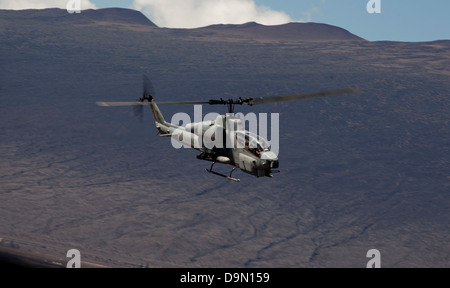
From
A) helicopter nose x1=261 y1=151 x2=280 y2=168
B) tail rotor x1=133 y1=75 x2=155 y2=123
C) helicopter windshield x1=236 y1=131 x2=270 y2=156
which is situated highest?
tail rotor x1=133 y1=75 x2=155 y2=123

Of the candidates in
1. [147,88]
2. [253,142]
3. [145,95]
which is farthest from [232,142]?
[145,95]

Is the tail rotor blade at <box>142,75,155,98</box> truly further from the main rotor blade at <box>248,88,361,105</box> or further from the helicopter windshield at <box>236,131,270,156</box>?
the main rotor blade at <box>248,88,361,105</box>

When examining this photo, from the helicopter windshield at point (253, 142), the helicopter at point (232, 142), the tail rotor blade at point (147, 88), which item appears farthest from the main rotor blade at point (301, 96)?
the tail rotor blade at point (147, 88)

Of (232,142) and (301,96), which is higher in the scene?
(301,96)

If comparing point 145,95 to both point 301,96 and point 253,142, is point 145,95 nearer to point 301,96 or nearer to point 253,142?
point 253,142

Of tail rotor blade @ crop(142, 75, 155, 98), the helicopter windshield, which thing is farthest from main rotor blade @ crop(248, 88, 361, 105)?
tail rotor blade @ crop(142, 75, 155, 98)

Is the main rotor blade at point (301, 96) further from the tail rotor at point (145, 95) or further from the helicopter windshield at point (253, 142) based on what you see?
the tail rotor at point (145, 95)

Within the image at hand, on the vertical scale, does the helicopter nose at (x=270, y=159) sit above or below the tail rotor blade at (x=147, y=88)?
below

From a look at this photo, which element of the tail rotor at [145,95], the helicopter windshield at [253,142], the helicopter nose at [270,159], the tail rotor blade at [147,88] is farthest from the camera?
the tail rotor at [145,95]

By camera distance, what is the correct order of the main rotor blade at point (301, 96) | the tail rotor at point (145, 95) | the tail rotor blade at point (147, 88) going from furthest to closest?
the tail rotor at point (145, 95), the tail rotor blade at point (147, 88), the main rotor blade at point (301, 96)
